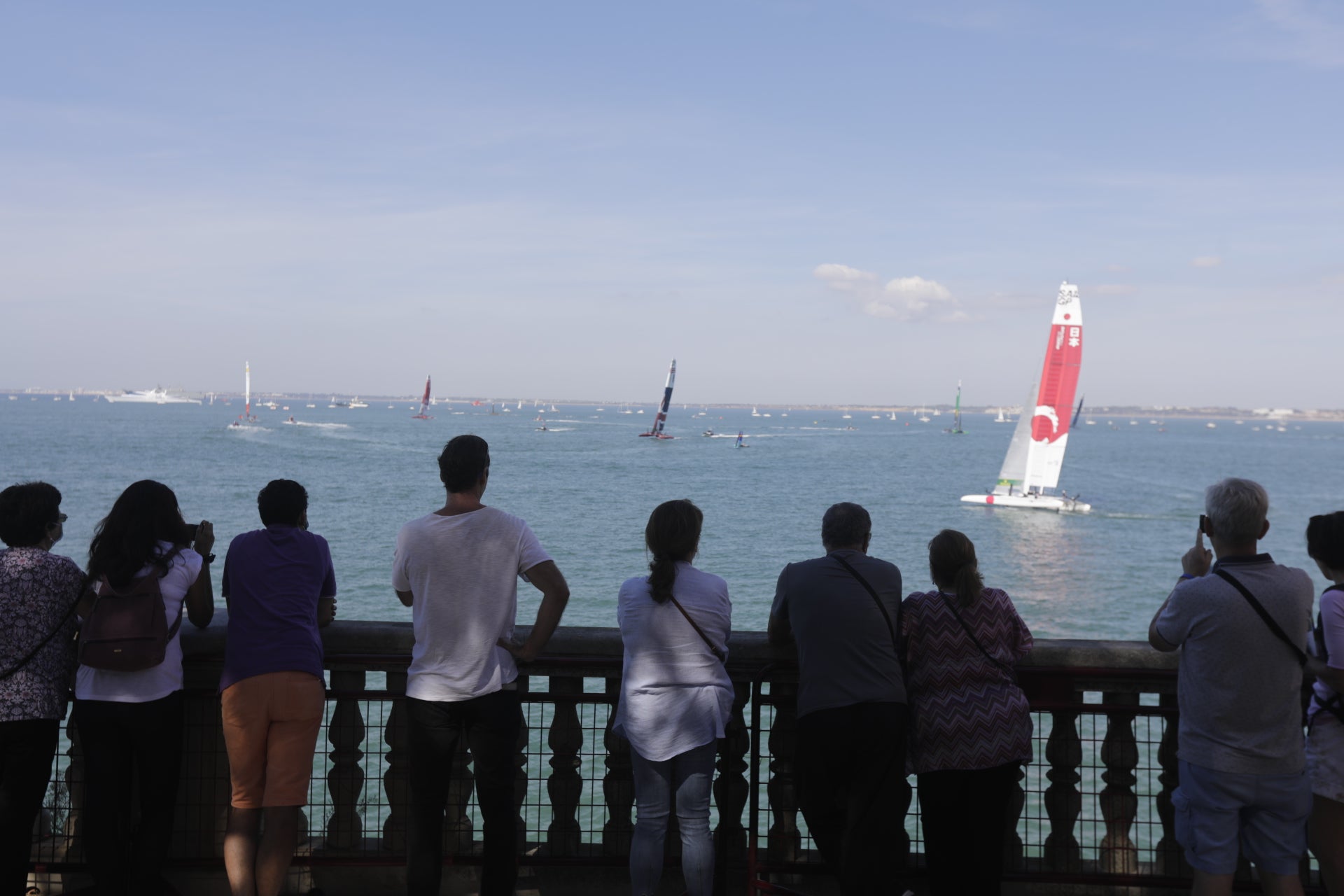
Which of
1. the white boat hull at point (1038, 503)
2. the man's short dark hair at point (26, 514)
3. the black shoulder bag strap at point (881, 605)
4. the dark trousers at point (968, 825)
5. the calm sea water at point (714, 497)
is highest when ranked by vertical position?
→ the man's short dark hair at point (26, 514)

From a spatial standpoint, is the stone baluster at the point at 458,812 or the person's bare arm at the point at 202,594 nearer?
the person's bare arm at the point at 202,594

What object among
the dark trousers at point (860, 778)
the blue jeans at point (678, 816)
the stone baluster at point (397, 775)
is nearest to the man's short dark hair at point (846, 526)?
the dark trousers at point (860, 778)

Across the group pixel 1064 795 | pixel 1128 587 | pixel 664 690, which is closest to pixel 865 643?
pixel 664 690

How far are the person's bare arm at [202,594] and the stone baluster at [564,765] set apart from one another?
1226mm

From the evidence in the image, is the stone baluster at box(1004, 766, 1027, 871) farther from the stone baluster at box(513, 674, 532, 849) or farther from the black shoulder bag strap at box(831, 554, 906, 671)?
the stone baluster at box(513, 674, 532, 849)

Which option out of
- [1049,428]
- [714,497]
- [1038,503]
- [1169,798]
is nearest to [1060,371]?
[1049,428]

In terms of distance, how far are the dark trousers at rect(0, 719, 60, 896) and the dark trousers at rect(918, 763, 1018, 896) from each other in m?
2.90

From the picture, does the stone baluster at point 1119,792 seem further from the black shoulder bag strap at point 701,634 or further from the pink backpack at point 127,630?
the pink backpack at point 127,630

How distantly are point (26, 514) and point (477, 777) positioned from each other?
5.59 ft

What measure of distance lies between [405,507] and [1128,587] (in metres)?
33.6

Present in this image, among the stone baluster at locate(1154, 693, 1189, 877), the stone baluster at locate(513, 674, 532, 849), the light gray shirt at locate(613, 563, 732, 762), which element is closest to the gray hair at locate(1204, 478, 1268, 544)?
the stone baluster at locate(1154, 693, 1189, 877)

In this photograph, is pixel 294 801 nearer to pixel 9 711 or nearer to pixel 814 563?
pixel 9 711

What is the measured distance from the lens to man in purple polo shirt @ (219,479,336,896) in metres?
3.47

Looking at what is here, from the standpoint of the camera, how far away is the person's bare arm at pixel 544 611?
3.49 metres
